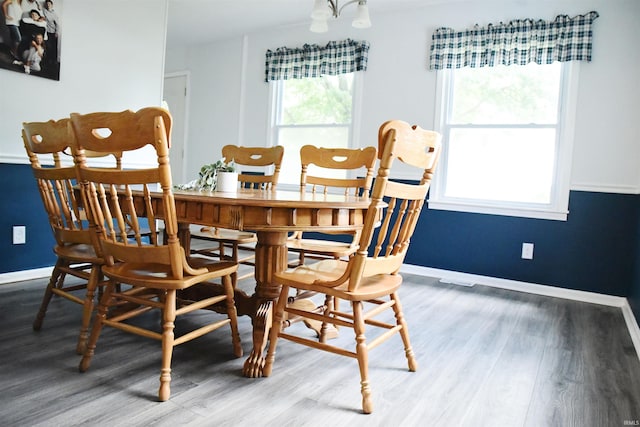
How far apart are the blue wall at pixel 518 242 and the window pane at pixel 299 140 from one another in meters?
1.19

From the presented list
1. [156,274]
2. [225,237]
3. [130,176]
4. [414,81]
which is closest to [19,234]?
[225,237]

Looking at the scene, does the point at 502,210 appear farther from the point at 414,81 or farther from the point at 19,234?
the point at 19,234

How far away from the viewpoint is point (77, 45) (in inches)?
134

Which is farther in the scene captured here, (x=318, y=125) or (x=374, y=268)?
(x=318, y=125)

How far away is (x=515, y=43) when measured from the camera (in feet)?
12.0

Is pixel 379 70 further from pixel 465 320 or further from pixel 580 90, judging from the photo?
pixel 465 320

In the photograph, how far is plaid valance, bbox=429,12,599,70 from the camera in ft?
11.3

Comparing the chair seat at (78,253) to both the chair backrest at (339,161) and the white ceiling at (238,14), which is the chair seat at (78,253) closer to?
the chair backrest at (339,161)

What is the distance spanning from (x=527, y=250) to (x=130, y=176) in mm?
3187

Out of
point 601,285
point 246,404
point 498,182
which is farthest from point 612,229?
point 246,404

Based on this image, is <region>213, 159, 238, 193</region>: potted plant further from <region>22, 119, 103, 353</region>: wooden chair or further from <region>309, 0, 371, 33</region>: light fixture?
<region>309, 0, 371, 33</region>: light fixture

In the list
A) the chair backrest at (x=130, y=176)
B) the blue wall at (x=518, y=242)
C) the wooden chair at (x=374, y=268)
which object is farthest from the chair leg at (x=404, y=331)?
the blue wall at (x=518, y=242)

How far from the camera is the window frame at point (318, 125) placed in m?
4.49

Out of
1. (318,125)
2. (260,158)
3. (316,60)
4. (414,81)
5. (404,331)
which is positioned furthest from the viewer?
(318,125)
